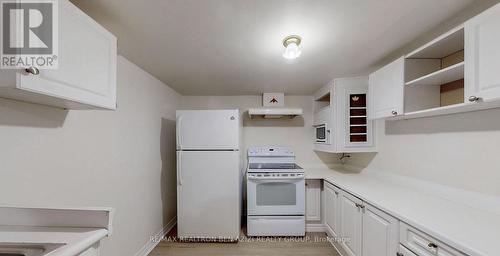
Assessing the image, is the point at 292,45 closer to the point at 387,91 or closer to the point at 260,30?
→ the point at 260,30

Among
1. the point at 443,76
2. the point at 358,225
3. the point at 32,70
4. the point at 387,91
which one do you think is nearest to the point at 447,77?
the point at 443,76

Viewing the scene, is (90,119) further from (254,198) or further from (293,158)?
(293,158)

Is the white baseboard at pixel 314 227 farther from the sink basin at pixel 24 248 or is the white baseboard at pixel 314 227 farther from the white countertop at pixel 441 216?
the sink basin at pixel 24 248

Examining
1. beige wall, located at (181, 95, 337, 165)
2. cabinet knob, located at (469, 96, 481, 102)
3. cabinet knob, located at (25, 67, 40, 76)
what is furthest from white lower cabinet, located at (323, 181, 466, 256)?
cabinet knob, located at (25, 67, 40, 76)

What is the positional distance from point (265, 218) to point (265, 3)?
2.42 meters

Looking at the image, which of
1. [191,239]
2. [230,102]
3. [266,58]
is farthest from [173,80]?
[191,239]

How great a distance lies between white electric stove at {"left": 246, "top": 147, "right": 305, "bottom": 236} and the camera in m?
2.65

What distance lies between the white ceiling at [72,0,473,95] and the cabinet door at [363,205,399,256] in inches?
51.2

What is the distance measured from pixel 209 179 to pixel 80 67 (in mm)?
1877

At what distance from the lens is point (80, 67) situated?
1.00m

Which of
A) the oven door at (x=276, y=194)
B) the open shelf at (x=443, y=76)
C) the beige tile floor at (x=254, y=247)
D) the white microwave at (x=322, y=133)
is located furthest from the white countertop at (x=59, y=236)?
the white microwave at (x=322, y=133)

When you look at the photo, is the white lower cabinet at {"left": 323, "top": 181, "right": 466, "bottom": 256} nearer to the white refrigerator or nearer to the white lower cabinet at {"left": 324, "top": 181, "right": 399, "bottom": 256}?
the white lower cabinet at {"left": 324, "top": 181, "right": 399, "bottom": 256}

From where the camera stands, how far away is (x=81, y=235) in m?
0.85

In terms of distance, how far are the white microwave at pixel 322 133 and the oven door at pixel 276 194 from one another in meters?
0.65
